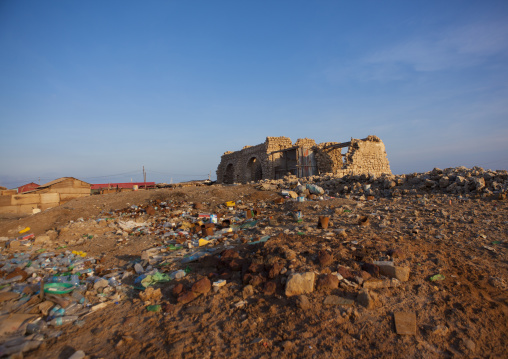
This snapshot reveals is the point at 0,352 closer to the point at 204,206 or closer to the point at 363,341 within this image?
the point at 363,341

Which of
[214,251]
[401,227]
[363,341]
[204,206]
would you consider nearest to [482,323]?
[363,341]

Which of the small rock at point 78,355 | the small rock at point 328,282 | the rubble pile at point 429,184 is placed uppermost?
the rubble pile at point 429,184

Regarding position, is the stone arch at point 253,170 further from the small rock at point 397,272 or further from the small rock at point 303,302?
the small rock at point 303,302

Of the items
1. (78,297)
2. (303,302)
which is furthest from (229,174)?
(303,302)

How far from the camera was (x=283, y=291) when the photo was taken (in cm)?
269

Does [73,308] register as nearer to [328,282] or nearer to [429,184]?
[328,282]

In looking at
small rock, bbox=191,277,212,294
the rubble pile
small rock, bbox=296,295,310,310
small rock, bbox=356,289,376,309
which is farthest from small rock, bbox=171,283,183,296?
the rubble pile

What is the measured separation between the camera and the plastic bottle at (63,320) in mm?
2629

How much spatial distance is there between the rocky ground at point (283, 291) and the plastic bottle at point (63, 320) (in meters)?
0.01

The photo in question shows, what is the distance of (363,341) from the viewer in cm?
208

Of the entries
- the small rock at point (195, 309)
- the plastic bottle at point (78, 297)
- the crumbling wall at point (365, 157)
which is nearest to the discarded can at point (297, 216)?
the small rock at point (195, 309)

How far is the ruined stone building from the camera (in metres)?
14.0

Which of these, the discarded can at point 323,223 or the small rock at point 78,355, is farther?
the discarded can at point 323,223

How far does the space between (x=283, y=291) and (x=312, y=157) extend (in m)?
13.6
